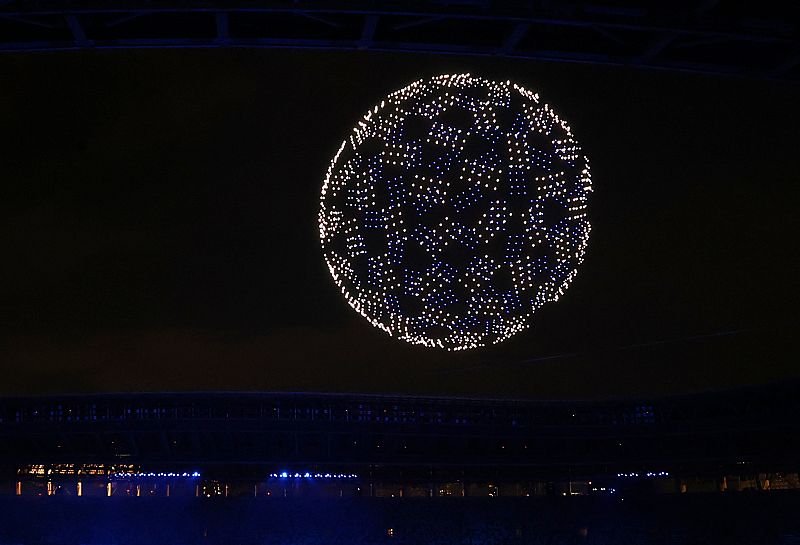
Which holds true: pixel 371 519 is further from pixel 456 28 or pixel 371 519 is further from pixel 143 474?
pixel 456 28

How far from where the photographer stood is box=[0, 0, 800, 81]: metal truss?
9.03m

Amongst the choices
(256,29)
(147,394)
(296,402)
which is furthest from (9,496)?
(256,29)

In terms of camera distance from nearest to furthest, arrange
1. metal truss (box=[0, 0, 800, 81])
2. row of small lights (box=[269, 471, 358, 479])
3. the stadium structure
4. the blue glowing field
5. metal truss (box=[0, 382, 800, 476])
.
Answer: metal truss (box=[0, 0, 800, 81])
the blue glowing field
metal truss (box=[0, 382, 800, 476])
the stadium structure
row of small lights (box=[269, 471, 358, 479])

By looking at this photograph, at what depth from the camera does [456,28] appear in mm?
10430

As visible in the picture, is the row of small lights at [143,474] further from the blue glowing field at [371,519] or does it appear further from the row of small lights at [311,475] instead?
the blue glowing field at [371,519]

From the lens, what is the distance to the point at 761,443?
60094 millimetres

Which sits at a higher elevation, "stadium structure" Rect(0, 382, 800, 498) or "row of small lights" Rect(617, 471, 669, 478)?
"stadium structure" Rect(0, 382, 800, 498)

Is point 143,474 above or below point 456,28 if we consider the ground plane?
above

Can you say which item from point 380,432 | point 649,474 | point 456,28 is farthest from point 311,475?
point 456,28

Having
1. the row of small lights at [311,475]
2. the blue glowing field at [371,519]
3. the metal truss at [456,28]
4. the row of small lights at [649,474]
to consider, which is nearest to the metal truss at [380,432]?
the row of small lights at [649,474]

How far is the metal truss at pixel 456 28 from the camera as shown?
9.03 m

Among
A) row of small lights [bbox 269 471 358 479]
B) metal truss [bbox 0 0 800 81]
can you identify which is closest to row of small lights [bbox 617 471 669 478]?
row of small lights [bbox 269 471 358 479]

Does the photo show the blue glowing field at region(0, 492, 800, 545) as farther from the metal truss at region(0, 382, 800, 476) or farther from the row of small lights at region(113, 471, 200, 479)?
the row of small lights at region(113, 471, 200, 479)

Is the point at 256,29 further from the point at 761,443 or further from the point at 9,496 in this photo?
the point at 761,443
